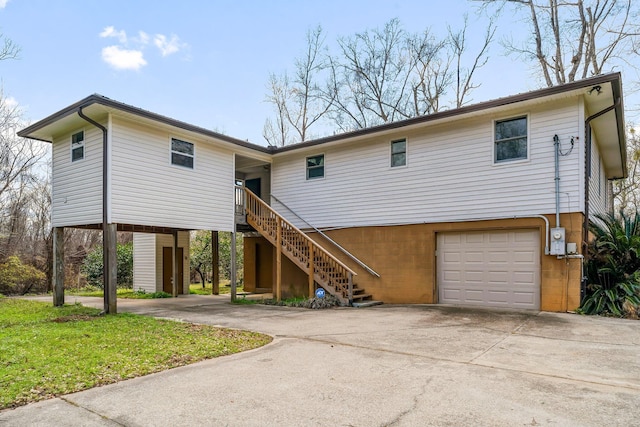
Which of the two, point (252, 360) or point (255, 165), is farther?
point (255, 165)

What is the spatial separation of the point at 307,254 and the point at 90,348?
6.79 meters

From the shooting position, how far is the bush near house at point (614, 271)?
7.87 m

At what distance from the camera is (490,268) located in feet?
31.0

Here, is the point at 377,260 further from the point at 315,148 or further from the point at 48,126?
the point at 48,126

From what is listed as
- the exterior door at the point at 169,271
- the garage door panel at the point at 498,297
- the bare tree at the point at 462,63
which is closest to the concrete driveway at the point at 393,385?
the garage door panel at the point at 498,297

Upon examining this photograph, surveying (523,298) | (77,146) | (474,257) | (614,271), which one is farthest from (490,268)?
(77,146)

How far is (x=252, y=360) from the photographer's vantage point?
4.87 m

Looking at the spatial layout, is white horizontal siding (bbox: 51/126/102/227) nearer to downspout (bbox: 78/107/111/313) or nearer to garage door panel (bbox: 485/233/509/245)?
downspout (bbox: 78/107/111/313)

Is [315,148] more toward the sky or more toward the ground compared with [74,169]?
more toward the sky

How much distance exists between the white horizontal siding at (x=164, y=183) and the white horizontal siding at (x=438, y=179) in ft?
7.94

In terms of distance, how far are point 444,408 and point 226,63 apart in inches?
794

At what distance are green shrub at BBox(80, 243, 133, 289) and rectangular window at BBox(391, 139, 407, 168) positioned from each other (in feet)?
40.5

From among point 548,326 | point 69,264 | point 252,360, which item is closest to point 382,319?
point 548,326

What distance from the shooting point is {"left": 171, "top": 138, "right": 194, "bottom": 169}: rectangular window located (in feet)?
34.4
